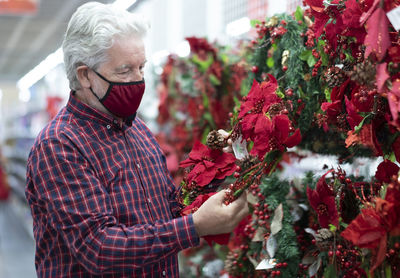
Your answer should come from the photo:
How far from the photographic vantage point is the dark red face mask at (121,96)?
1503 mm

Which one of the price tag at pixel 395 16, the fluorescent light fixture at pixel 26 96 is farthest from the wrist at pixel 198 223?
the fluorescent light fixture at pixel 26 96

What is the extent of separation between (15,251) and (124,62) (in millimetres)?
6461

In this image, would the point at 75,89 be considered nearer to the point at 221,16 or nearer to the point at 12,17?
the point at 221,16

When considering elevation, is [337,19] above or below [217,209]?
above

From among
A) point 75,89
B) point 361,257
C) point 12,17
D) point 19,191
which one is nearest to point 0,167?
point 19,191

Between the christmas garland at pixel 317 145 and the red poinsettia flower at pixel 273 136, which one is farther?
the red poinsettia flower at pixel 273 136

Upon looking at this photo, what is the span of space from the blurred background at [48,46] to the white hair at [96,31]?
655mm

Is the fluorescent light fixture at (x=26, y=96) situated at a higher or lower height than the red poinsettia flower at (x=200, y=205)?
lower

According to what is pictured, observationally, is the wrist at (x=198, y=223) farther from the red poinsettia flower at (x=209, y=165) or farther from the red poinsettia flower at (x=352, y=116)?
the red poinsettia flower at (x=352, y=116)

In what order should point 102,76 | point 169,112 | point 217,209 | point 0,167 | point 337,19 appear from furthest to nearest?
point 0,167, point 169,112, point 102,76, point 217,209, point 337,19

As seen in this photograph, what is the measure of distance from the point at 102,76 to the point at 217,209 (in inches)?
21.8

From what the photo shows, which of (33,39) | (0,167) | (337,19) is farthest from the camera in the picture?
(33,39)

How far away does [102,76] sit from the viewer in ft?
4.91

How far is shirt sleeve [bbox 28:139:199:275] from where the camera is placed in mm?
1332
